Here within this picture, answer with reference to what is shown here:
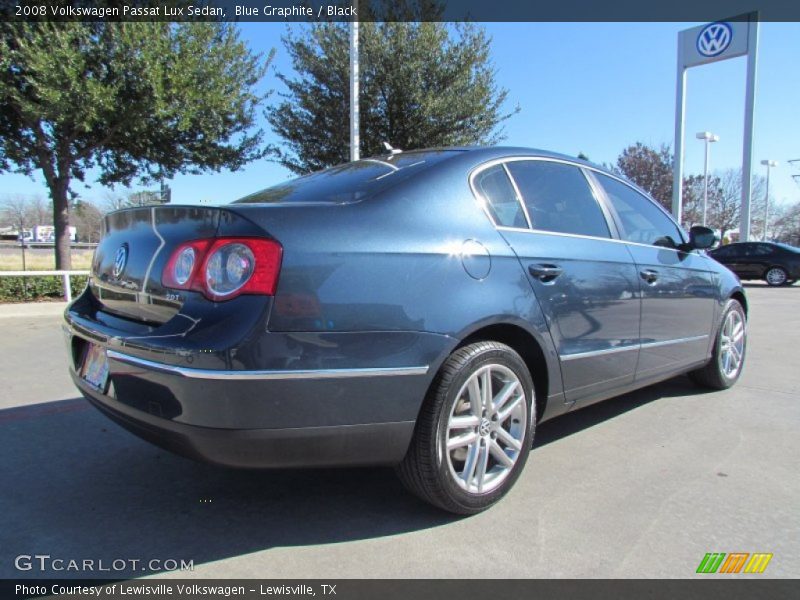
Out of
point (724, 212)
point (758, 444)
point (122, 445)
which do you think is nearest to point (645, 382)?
point (758, 444)

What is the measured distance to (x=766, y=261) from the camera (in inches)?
748

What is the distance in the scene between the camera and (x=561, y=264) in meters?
2.90

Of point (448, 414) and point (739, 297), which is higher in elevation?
point (739, 297)

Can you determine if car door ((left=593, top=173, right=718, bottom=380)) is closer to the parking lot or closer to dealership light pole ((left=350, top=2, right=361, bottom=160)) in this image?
the parking lot

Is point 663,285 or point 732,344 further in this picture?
point 732,344

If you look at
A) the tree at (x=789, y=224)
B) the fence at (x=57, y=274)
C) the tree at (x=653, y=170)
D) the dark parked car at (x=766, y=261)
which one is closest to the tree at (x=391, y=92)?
the fence at (x=57, y=274)

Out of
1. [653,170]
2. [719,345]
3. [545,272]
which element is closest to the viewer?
[545,272]

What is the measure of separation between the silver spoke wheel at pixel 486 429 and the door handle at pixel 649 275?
134cm

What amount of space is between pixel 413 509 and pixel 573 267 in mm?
1435

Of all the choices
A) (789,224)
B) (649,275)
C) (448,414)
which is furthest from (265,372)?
(789,224)

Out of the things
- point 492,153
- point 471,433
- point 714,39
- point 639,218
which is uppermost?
point 714,39

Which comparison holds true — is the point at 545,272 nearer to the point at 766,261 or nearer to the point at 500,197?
the point at 500,197

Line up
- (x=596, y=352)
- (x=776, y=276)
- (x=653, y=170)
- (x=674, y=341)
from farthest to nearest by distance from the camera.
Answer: (x=653, y=170)
(x=776, y=276)
(x=674, y=341)
(x=596, y=352)

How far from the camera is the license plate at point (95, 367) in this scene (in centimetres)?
238
